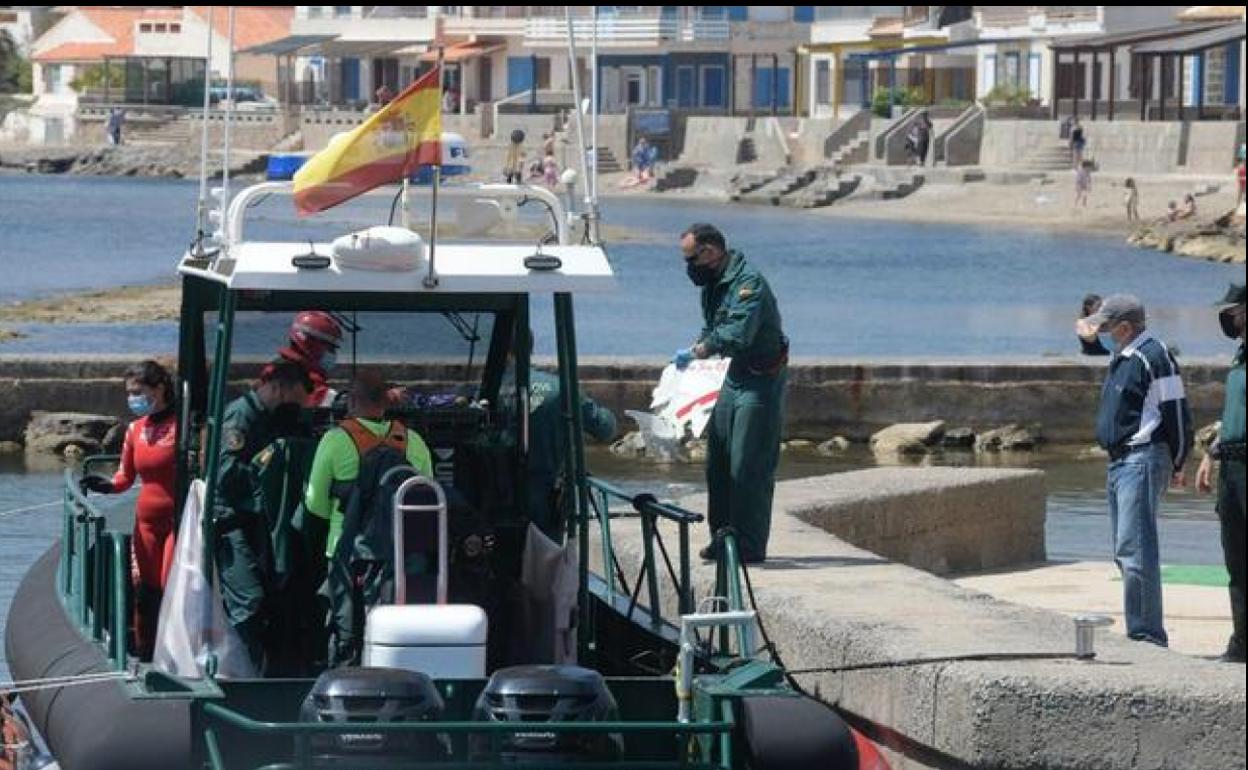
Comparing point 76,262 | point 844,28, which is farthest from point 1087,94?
point 76,262

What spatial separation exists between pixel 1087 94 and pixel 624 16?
21900 mm

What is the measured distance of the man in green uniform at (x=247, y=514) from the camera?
8.48 m

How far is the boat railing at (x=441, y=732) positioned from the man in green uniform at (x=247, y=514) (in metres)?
1.08

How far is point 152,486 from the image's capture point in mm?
9625

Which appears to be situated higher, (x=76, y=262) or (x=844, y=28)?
(x=844, y=28)

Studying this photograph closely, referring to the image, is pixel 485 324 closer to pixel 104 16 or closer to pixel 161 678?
pixel 161 678

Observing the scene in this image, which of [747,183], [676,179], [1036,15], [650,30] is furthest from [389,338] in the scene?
[650,30]

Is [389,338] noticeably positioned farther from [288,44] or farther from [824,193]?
[288,44]

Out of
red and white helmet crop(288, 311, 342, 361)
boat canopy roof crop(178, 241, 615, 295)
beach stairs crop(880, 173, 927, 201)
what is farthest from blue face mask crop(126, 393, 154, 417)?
beach stairs crop(880, 173, 927, 201)

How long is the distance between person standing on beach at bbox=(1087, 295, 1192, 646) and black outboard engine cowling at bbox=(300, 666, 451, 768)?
409 centimetres

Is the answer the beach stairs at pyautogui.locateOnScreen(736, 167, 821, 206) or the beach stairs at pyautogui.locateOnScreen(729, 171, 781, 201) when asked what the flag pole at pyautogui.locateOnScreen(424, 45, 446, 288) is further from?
the beach stairs at pyautogui.locateOnScreen(729, 171, 781, 201)

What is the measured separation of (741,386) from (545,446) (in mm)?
2001

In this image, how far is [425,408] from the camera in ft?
30.0

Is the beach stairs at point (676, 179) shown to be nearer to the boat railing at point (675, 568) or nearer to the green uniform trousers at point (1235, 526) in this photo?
the boat railing at point (675, 568)
